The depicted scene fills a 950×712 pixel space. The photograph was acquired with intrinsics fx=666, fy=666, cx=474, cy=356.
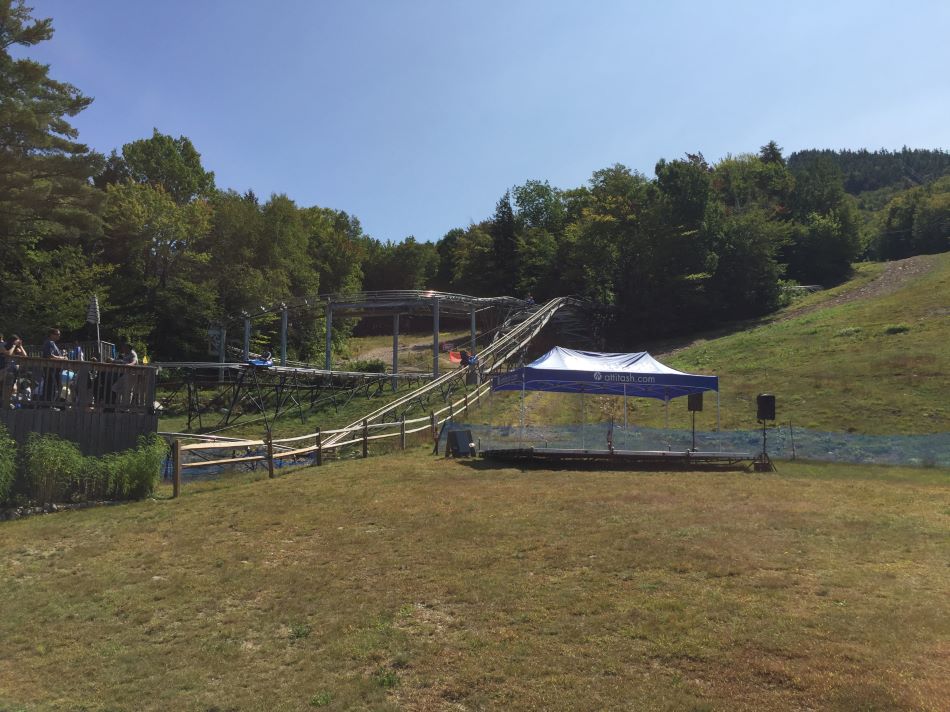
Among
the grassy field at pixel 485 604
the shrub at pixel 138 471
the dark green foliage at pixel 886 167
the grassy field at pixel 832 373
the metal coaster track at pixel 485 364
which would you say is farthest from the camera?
the dark green foliage at pixel 886 167

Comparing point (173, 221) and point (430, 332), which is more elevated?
point (173, 221)

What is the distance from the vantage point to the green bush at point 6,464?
12695 millimetres

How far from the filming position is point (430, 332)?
75.2 metres

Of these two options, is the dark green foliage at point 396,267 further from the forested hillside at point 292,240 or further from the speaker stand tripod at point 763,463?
the speaker stand tripod at point 763,463

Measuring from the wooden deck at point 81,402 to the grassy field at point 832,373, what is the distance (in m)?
14.6

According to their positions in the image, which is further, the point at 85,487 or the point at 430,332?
the point at 430,332

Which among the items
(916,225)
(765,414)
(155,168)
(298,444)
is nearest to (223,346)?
(155,168)

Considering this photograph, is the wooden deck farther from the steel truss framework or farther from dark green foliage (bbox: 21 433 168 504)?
the steel truss framework

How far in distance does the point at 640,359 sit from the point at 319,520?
12.7m

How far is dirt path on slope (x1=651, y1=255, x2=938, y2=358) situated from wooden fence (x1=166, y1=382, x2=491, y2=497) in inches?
930

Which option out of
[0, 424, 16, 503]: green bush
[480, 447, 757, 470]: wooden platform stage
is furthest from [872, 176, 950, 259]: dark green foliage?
[0, 424, 16, 503]: green bush

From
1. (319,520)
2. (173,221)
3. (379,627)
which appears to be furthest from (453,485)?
(173,221)

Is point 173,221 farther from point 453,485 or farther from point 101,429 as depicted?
point 453,485

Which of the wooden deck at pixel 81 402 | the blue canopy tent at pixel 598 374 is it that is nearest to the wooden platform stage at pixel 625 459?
the blue canopy tent at pixel 598 374
